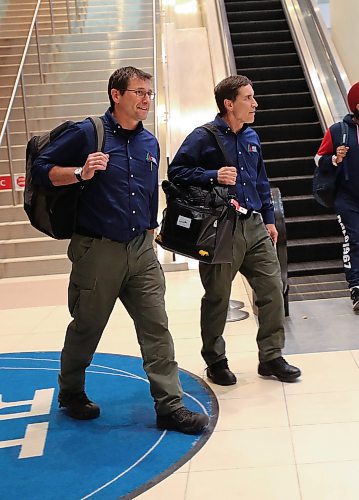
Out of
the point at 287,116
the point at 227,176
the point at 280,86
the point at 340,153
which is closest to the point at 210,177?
the point at 227,176

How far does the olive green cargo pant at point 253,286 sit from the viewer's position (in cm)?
346

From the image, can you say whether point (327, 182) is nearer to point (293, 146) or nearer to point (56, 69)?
point (293, 146)

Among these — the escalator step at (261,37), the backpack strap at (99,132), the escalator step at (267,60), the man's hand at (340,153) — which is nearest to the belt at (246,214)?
the backpack strap at (99,132)

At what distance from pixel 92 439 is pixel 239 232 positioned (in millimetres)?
1250

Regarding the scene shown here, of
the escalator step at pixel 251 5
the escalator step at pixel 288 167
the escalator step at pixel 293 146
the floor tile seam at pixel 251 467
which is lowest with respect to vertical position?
the floor tile seam at pixel 251 467

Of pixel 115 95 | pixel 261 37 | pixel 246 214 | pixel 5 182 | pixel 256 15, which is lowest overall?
pixel 246 214

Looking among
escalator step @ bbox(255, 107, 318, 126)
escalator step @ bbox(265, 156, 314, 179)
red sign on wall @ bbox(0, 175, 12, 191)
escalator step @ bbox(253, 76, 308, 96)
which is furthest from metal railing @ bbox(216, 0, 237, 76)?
red sign on wall @ bbox(0, 175, 12, 191)

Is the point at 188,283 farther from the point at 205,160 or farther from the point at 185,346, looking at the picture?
the point at 205,160

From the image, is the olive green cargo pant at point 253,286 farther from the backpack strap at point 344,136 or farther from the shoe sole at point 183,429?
the backpack strap at point 344,136

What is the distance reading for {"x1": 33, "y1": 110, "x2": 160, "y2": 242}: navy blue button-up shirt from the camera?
114 inches

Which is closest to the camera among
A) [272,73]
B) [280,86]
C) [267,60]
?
[280,86]

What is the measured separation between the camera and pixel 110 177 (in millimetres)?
2957

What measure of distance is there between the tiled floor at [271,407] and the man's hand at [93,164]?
124 cm

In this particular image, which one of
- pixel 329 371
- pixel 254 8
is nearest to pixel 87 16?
pixel 254 8
